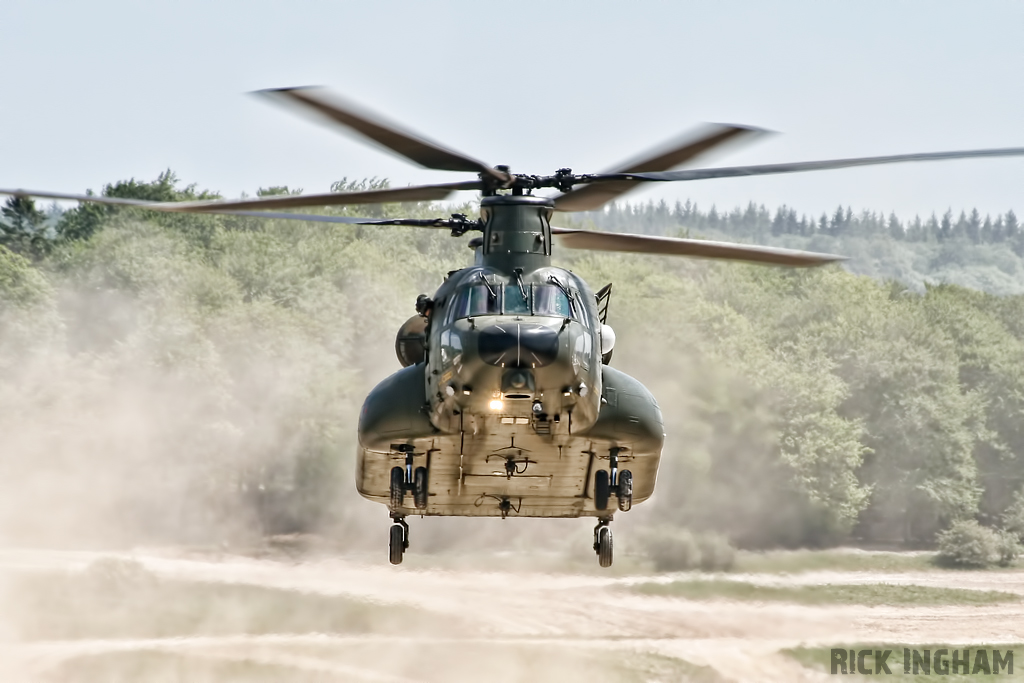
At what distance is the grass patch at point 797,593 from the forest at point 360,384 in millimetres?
3783

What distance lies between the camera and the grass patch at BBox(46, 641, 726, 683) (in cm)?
2969

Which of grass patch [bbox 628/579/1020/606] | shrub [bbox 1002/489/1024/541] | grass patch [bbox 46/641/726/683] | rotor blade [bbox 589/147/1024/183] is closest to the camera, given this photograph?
rotor blade [bbox 589/147/1024/183]

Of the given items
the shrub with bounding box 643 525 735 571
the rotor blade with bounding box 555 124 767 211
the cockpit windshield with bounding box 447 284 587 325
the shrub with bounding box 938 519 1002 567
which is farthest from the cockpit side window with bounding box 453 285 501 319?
the shrub with bounding box 938 519 1002 567

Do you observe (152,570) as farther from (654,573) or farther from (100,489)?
Result: (654,573)

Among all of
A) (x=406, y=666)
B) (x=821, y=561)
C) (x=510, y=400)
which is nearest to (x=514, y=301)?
(x=510, y=400)

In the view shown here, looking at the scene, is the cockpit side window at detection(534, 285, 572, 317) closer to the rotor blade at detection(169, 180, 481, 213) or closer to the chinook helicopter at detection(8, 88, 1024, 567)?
the chinook helicopter at detection(8, 88, 1024, 567)

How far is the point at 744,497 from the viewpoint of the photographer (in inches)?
1570

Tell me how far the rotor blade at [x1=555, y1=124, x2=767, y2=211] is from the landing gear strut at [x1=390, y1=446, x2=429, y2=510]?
4187 mm

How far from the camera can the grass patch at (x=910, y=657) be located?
103 feet

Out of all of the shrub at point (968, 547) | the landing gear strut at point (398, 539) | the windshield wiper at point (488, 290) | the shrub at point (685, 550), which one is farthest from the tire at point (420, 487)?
the shrub at point (968, 547)

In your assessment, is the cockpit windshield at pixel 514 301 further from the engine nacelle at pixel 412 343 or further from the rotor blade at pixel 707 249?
the rotor blade at pixel 707 249

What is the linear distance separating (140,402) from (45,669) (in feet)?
43.6

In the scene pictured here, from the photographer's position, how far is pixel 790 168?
16312 mm

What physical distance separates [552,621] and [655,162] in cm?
1585
